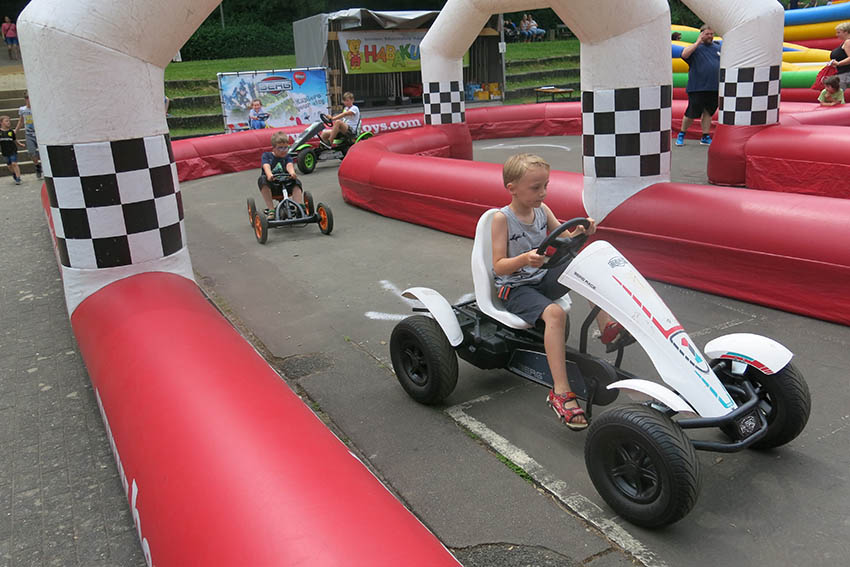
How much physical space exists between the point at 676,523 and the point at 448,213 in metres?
4.49

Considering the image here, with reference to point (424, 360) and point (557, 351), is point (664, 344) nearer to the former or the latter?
point (557, 351)

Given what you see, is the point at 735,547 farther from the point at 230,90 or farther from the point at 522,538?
the point at 230,90

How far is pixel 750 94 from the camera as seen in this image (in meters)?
6.52

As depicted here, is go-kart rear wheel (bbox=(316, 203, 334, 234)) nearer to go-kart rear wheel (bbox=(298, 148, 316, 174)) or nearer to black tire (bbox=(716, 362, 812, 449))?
go-kart rear wheel (bbox=(298, 148, 316, 174))

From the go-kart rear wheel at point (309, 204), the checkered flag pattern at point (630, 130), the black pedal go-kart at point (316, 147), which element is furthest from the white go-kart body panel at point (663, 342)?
the black pedal go-kart at point (316, 147)

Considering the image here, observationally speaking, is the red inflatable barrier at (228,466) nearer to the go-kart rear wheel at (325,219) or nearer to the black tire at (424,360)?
the black tire at (424,360)

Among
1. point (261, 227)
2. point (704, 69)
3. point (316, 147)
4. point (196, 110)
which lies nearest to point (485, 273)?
point (261, 227)

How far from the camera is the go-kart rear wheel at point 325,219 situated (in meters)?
6.65

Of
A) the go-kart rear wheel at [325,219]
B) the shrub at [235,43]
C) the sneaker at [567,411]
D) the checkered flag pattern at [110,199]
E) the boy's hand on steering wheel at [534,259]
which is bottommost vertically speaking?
the sneaker at [567,411]

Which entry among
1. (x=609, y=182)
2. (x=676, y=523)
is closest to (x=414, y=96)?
(x=609, y=182)

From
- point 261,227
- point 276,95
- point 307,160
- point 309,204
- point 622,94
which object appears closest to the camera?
point 622,94

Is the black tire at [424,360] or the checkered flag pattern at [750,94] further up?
the checkered flag pattern at [750,94]

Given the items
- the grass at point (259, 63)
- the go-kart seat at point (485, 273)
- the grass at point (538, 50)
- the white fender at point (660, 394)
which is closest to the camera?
the white fender at point (660, 394)

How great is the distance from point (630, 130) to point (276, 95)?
10.7m
